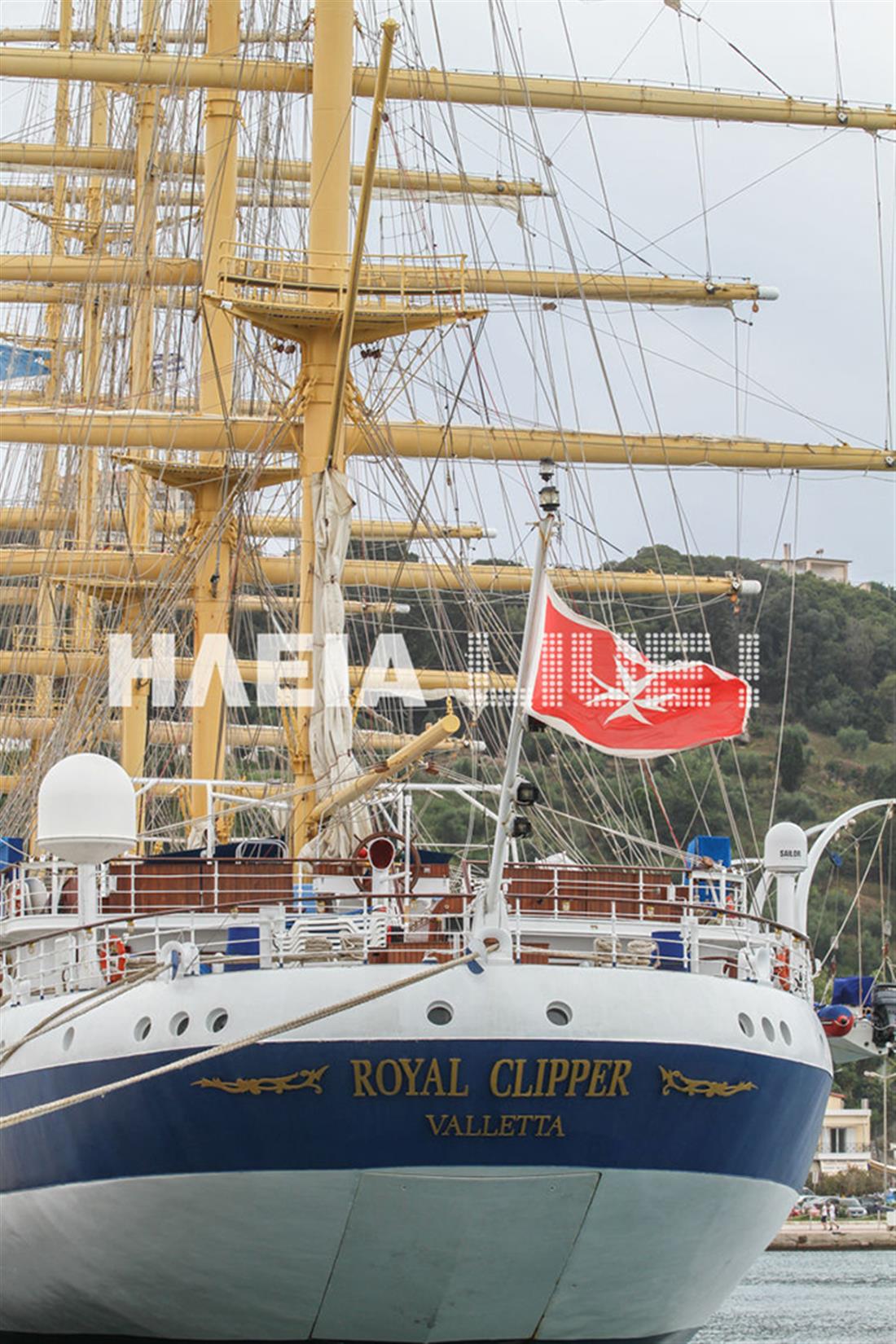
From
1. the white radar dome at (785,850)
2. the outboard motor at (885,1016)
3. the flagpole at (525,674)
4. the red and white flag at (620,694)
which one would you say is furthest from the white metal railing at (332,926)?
the outboard motor at (885,1016)

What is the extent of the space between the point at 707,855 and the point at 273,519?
953 inches

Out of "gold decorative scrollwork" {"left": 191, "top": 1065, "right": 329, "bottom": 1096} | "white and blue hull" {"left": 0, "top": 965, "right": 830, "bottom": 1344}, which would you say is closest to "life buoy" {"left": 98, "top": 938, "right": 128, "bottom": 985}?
"white and blue hull" {"left": 0, "top": 965, "right": 830, "bottom": 1344}

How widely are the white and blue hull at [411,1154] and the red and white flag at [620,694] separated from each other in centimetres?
251

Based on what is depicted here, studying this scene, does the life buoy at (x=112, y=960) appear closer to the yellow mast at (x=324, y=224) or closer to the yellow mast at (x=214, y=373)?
the yellow mast at (x=324, y=224)

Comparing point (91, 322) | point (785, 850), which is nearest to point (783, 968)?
point (785, 850)

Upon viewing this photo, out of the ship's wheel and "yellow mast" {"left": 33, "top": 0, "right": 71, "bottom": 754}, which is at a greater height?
"yellow mast" {"left": 33, "top": 0, "right": 71, "bottom": 754}

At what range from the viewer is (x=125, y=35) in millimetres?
55562

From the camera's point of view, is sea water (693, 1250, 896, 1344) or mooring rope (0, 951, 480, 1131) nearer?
mooring rope (0, 951, 480, 1131)

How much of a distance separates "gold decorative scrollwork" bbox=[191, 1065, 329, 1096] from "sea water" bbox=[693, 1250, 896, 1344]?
684 inches

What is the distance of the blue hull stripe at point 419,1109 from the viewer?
22719mm

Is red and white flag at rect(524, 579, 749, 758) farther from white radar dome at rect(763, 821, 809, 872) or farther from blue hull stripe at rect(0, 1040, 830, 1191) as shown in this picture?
white radar dome at rect(763, 821, 809, 872)

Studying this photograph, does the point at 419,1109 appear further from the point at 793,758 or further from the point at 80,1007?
the point at 793,758

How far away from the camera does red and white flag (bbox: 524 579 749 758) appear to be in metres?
22.6

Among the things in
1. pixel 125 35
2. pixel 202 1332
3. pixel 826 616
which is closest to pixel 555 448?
pixel 125 35
